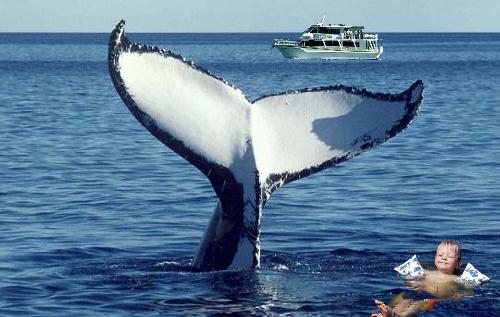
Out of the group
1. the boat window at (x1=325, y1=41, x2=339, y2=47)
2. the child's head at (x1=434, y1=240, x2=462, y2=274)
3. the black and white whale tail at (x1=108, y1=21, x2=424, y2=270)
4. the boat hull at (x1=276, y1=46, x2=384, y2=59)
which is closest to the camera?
the black and white whale tail at (x1=108, y1=21, x2=424, y2=270)

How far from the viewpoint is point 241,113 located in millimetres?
9914

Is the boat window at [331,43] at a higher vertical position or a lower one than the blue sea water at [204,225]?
higher

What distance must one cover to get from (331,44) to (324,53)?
11.6ft

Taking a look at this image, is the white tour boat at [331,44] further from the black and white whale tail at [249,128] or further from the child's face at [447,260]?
the black and white whale tail at [249,128]

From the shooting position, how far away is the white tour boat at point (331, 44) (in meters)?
119

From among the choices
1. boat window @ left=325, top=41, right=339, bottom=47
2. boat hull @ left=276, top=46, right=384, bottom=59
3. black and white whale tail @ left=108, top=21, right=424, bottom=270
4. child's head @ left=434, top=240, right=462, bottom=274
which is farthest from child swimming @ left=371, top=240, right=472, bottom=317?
boat window @ left=325, top=41, right=339, bottom=47

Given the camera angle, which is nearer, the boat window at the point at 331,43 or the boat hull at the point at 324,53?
the boat hull at the point at 324,53

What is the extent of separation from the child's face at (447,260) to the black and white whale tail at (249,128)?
1985mm

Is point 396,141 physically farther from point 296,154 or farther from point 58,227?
point 296,154

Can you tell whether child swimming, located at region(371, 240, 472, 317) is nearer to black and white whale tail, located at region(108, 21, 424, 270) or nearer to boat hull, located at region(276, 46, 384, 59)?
black and white whale tail, located at region(108, 21, 424, 270)

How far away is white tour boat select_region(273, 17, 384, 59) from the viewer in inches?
4702

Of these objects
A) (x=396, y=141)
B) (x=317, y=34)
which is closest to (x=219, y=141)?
(x=396, y=141)
